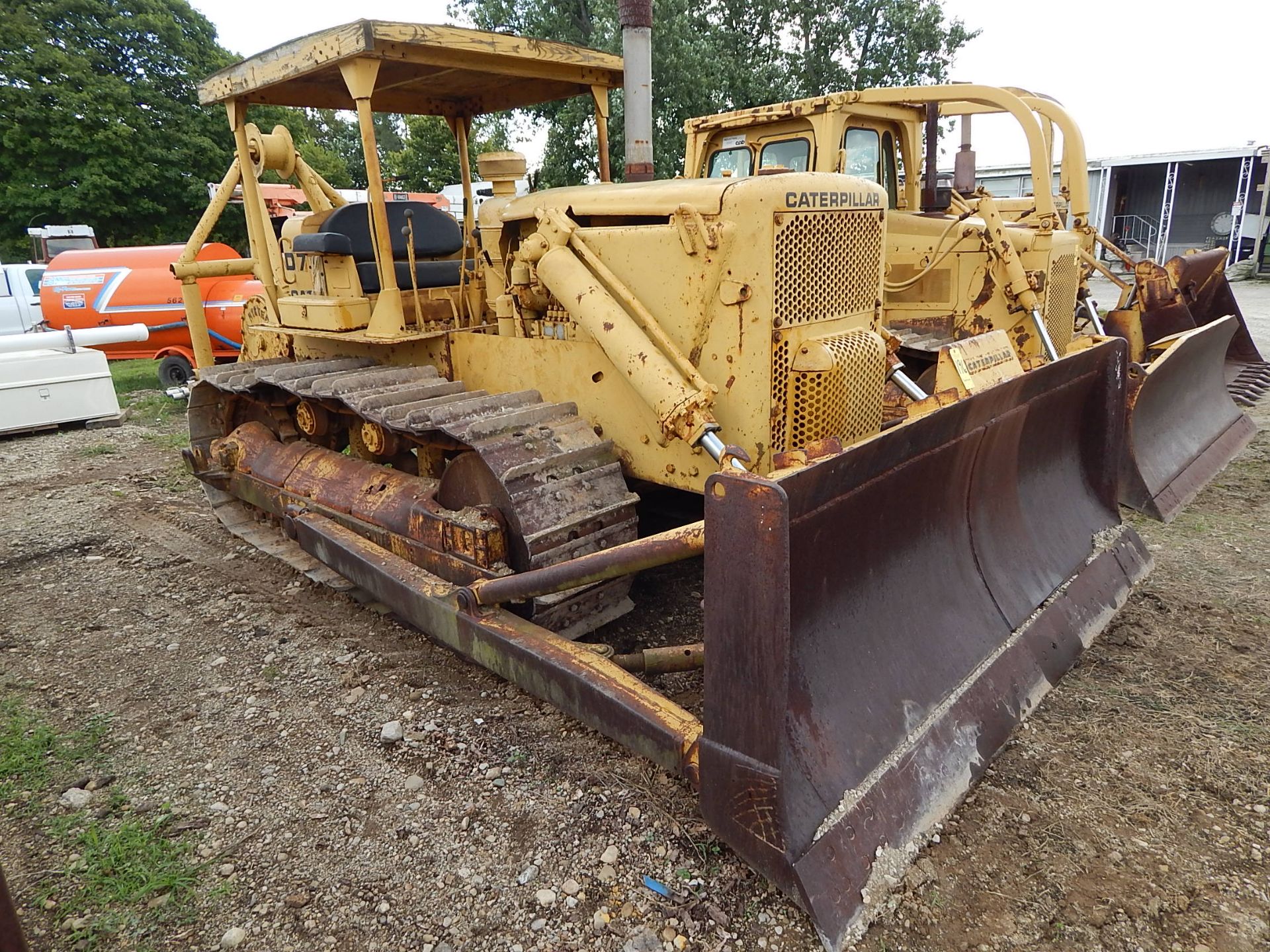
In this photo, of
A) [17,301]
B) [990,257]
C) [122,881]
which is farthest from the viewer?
[17,301]

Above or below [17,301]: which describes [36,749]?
below

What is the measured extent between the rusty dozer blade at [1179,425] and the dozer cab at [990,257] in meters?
0.02

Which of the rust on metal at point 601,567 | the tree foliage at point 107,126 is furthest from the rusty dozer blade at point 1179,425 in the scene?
the tree foliage at point 107,126

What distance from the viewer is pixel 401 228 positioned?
4.76 m

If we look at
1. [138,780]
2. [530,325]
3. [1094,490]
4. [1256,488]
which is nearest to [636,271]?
[530,325]

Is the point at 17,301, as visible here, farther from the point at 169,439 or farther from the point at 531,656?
the point at 531,656

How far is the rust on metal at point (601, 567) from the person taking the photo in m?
2.43

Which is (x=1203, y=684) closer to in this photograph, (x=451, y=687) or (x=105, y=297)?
(x=451, y=687)

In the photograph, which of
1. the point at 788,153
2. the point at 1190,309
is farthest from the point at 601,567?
the point at 1190,309

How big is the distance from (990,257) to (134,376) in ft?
37.1

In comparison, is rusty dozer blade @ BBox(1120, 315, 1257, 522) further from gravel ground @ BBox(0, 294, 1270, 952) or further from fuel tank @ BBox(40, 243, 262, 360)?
fuel tank @ BBox(40, 243, 262, 360)

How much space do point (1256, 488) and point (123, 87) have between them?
30853mm

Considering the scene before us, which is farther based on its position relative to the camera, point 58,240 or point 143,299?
point 58,240

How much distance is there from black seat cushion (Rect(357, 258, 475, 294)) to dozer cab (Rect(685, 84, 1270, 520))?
2728 millimetres
